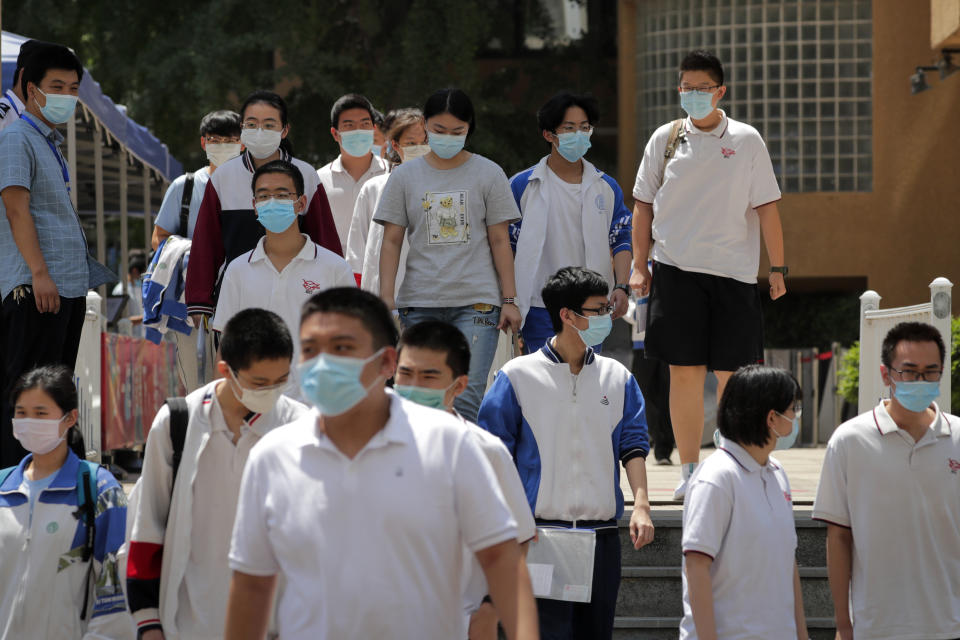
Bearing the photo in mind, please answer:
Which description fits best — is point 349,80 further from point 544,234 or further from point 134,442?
point 544,234

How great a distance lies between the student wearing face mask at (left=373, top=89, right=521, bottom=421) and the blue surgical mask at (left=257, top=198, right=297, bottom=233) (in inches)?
36.2

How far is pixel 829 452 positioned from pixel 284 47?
16.4m

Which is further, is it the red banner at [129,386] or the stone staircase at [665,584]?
the red banner at [129,386]

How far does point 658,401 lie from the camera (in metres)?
11.8

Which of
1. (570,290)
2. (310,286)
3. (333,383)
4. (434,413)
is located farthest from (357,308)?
(310,286)

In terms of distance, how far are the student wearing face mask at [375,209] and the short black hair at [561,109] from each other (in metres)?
0.72

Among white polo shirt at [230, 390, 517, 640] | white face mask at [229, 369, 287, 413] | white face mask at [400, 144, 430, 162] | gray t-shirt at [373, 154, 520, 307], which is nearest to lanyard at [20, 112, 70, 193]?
gray t-shirt at [373, 154, 520, 307]

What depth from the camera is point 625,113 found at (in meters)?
20.8

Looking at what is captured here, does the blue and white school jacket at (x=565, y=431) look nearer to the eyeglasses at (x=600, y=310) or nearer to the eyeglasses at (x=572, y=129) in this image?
the eyeglasses at (x=600, y=310)

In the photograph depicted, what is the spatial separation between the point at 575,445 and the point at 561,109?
2437 mm

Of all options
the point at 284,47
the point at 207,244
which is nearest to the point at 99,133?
the point at 207,244

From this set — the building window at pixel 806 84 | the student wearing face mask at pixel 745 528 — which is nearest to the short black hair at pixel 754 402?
the student wearing face mask at pixel 745 528

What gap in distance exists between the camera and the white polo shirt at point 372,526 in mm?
3465

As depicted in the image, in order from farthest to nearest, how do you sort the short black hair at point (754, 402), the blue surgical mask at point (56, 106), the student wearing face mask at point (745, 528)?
the blue surgical mask at point (56, 106), the short black hair at point (754, 402), the student wearing face mask at point (745, 528)
